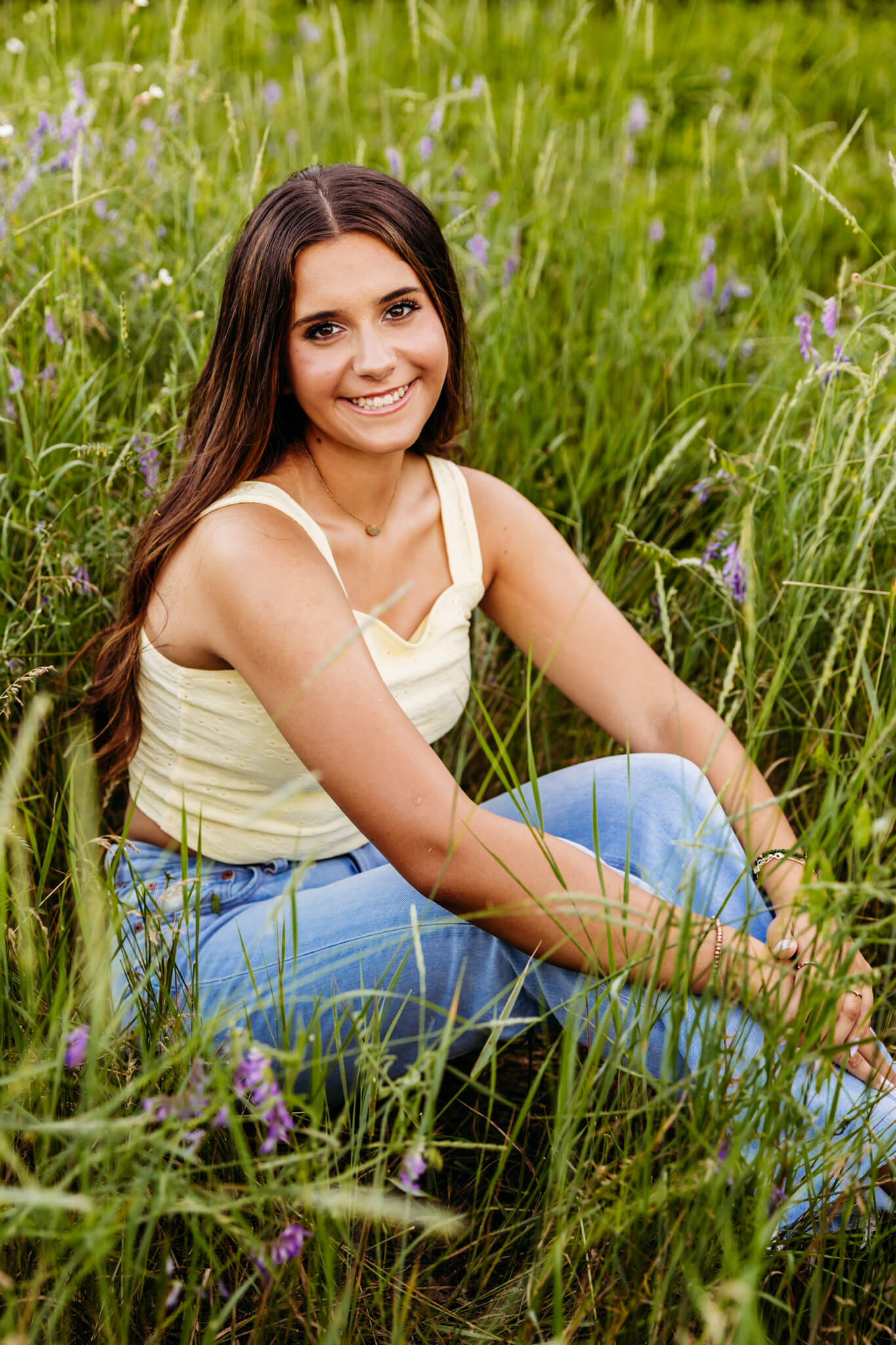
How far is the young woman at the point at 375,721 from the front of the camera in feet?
4.94

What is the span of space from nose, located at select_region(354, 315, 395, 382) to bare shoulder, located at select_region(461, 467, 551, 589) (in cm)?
32

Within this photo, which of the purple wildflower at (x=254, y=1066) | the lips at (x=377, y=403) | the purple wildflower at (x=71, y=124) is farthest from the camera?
the purple wildflower at (x=71, y=124)

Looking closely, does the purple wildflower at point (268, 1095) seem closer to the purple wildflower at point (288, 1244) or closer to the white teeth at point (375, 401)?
the purple wildflower at point (288, 1244)

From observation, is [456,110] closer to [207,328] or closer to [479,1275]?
[207,328]

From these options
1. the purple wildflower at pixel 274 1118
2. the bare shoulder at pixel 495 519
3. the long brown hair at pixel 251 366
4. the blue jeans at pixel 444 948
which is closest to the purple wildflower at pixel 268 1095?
the purple wildflower at pixel 274 1118

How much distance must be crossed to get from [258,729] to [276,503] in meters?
0.34

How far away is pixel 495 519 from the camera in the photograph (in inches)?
80.7

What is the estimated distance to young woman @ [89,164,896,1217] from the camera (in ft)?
4.94

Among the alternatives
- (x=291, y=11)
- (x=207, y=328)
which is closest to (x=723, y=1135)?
(x=207, y=328)

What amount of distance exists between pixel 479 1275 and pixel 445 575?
1.06m

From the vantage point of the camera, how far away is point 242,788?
1.85 metres

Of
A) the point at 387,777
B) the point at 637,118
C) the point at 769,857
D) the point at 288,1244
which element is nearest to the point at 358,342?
the point at 387,777

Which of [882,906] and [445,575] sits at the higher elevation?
[445,575]

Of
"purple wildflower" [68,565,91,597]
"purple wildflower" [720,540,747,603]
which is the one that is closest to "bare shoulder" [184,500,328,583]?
"purple wildflower" [68,565,91,597]
